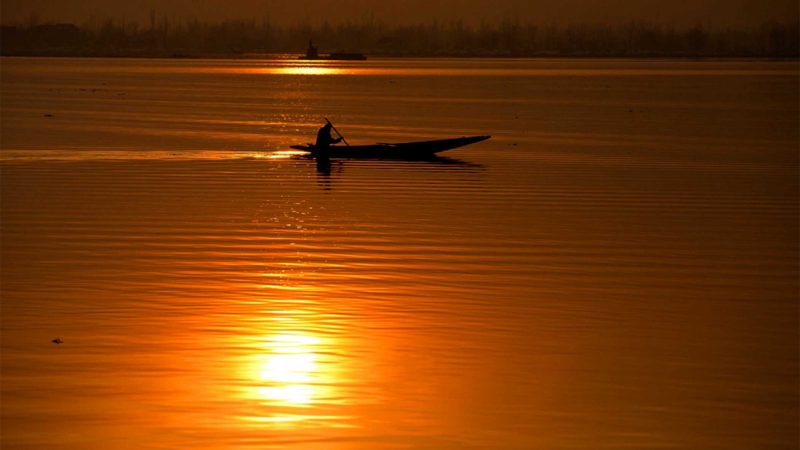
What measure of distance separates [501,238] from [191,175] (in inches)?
537

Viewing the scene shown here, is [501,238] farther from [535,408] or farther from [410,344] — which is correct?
[535,408]

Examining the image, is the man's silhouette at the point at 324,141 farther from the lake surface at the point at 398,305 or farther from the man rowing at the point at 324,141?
the lake surface at the point at 398,305

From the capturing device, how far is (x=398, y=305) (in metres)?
16.6

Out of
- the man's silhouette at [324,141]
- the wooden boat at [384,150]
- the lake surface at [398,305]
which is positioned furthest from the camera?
the wooden boat at [384,150]

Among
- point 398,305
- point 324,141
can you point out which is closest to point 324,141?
point 324,141

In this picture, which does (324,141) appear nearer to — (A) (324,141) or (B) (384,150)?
(A) (324,141)

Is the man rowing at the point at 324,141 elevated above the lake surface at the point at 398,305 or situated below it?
above

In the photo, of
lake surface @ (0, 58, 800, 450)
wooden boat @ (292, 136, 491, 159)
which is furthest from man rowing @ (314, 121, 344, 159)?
lake surface @ (0, 58, 800, 450)

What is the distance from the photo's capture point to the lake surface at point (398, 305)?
1169 cm

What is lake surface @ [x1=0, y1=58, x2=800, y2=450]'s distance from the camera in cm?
1169

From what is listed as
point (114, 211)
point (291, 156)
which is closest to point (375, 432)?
point (114, 211)

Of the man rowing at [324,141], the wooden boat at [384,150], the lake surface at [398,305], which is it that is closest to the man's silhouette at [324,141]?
the man rowing at [324,141]

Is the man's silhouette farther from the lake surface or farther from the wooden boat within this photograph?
the lake surface

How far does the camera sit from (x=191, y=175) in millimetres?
34562
